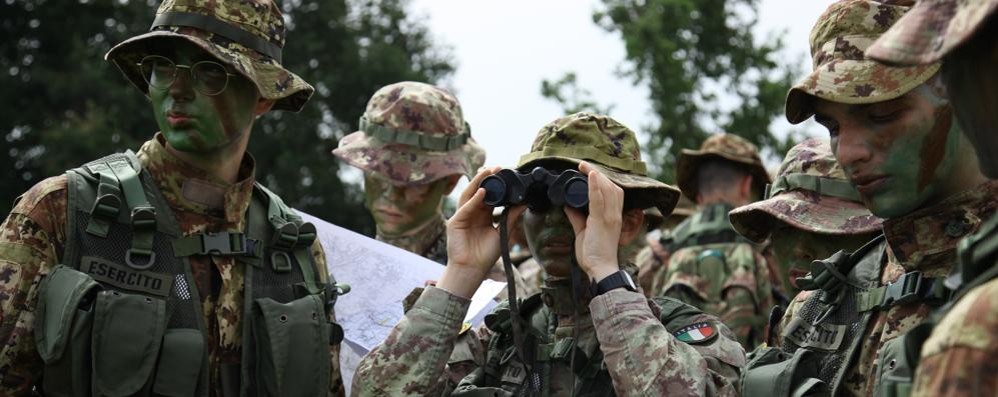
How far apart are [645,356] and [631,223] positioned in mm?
875

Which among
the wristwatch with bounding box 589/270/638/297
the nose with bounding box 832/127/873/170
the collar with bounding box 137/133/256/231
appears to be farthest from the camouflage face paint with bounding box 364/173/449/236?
the nose with bounding box 832/127/873/170

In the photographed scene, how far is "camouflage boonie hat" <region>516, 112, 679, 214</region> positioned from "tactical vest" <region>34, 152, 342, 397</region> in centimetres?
100

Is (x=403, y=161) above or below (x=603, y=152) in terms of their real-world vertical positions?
above

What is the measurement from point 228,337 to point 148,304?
0.38 metres

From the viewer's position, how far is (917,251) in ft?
14.8

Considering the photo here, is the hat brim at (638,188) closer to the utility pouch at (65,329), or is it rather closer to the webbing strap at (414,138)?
the utility pouch at (65,329)

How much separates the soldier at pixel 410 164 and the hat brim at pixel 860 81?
360cm

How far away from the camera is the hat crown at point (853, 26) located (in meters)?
4.75

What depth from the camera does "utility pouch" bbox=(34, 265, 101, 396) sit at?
492 cm

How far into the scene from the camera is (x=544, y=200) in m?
5.25

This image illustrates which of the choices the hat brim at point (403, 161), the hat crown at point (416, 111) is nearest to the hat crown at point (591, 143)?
the hat brim at point (403, 161)

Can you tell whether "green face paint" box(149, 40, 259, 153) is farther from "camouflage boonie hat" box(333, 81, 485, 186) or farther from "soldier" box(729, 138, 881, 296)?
"camouflage boonie hat" box(333, 81, 485, 186)

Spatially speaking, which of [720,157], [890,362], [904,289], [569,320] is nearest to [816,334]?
[904,289]

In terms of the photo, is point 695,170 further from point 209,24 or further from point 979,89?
point 979,89
